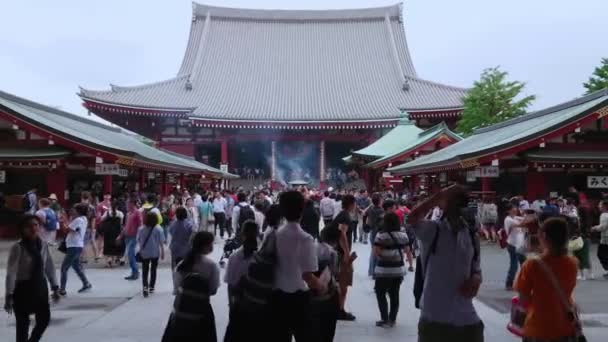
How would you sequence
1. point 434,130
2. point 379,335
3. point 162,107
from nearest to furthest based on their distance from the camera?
point 379,335 < point 434,130 < point 162,107

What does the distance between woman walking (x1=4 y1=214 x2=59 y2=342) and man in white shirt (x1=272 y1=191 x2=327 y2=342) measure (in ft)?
8.38

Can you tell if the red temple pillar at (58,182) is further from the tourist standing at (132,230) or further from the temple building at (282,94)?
the temple building at (282,94)

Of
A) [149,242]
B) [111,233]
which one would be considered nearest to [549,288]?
[149,242]

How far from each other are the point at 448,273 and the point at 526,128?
1867cm

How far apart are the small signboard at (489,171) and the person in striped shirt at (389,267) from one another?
36.5 ft

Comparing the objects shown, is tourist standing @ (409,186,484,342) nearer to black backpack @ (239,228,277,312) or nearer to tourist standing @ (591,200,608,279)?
black backpack @ (239,228,277,312)

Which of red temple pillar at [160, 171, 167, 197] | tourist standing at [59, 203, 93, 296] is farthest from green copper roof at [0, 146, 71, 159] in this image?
red temple pillar at [160, 171, 167, 197]

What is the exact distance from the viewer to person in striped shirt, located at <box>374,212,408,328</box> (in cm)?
788

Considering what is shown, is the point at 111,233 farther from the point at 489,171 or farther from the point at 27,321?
the point at 489,171

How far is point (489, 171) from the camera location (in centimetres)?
1856

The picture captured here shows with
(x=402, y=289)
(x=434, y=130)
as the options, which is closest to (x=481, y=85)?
(x=434, y=130)

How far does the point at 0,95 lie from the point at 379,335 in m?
17.5

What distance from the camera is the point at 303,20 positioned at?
5138 centimetres

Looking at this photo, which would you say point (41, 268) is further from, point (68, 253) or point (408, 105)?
point (408, 105)
